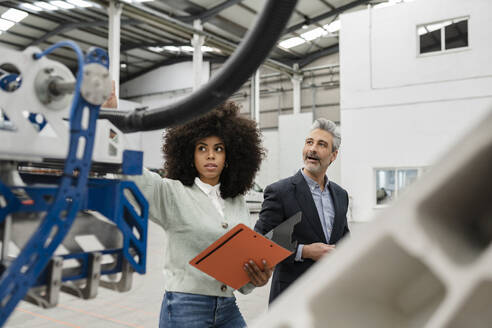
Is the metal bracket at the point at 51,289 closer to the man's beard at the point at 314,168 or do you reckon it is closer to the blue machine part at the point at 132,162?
the blue machine part at the point at 132,162

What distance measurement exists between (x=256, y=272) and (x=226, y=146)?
547 mm

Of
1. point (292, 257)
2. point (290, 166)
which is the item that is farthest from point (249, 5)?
point (292, 257)

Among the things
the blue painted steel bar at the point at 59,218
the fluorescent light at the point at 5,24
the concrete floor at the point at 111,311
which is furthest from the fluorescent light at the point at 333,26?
the blue painted steel bar at the point at 59,218

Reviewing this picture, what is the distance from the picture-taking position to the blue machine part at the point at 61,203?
71 centimetres

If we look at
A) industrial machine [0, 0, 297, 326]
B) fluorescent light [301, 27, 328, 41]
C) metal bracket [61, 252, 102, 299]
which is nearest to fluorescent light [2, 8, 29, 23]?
fluorescent light [301, 27, 328, 41]

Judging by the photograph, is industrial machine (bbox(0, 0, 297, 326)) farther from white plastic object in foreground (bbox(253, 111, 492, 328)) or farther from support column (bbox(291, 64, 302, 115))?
support column (bbox(291, 64, 302, 115))

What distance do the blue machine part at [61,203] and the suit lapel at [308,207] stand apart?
5.33ft

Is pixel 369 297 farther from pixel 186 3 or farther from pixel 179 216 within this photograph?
pixel 186 3

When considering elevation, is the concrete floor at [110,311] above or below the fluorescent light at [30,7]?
below

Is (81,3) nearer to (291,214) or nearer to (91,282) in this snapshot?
(291,214)

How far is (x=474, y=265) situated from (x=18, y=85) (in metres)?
0.84

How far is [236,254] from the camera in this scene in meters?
1.58

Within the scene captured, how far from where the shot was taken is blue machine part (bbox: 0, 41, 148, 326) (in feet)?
2.33

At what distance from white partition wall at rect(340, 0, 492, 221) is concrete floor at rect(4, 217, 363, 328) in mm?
6744
